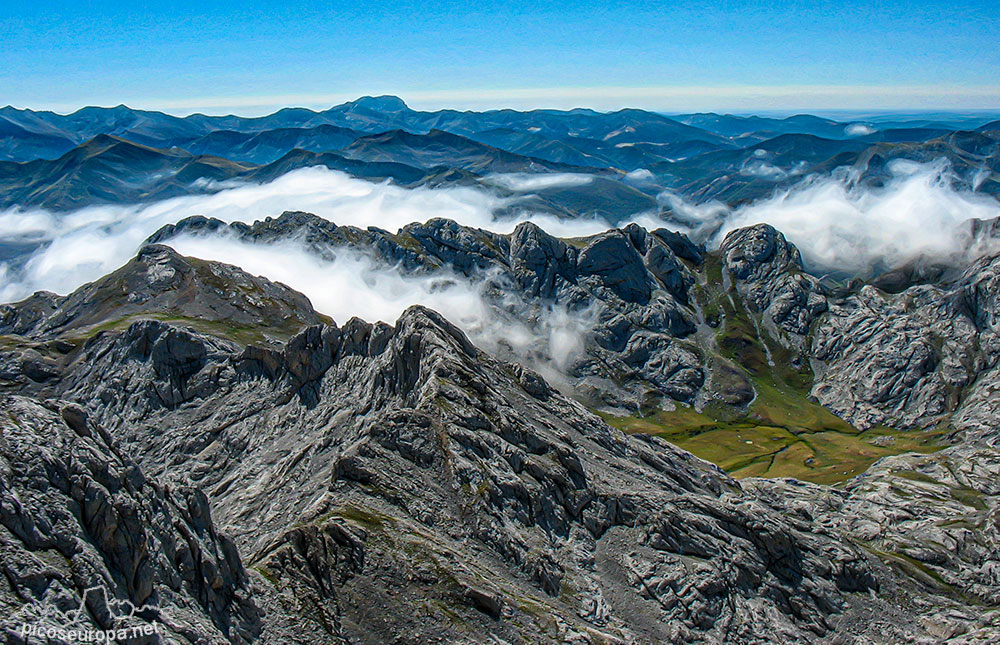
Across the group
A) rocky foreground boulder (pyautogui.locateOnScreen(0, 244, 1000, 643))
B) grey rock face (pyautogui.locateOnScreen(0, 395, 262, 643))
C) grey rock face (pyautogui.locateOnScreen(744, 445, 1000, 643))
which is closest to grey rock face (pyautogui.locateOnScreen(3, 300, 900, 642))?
rocky foreground boulder (pyautogui.locateOnScreen(0, 244, 1000, 643))

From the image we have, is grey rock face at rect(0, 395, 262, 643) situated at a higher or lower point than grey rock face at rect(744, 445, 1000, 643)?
higher

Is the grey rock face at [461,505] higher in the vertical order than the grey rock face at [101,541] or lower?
lower

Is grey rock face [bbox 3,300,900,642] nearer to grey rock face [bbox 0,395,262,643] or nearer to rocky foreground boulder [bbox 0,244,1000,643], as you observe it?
rocky foreground boulder [bbox 0,244,1000,643]

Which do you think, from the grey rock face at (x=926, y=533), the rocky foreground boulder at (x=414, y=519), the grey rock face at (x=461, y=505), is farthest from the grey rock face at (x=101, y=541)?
the grey rock face at (x=926, y=533)

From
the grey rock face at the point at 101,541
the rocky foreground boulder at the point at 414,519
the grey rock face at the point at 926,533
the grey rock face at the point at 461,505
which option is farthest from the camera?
the grey rock face at the point at 926,533

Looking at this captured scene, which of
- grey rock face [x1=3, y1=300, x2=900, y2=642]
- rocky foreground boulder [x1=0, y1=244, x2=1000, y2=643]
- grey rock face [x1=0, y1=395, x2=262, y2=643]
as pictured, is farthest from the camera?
grey rock face [x1=3, y1=300, x2=900, y2=642]

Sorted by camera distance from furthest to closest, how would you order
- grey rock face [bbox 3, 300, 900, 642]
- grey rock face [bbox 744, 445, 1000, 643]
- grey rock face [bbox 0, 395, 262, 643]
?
grey rock face [bbox 744, 445, 1000, 643] < grey rock face [bbox 3, 300, 900, 642] < grey rock face [bbox 0, 395, 262, 643]

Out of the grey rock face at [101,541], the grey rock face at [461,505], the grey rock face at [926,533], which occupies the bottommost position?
the grey rock face at [926,533]

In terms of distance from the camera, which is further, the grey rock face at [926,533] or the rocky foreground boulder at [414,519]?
the grey rock face at [926,533]

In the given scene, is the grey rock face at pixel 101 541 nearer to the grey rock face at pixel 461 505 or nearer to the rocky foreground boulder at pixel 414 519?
the rocky foreground boulder at pixel 414 519
